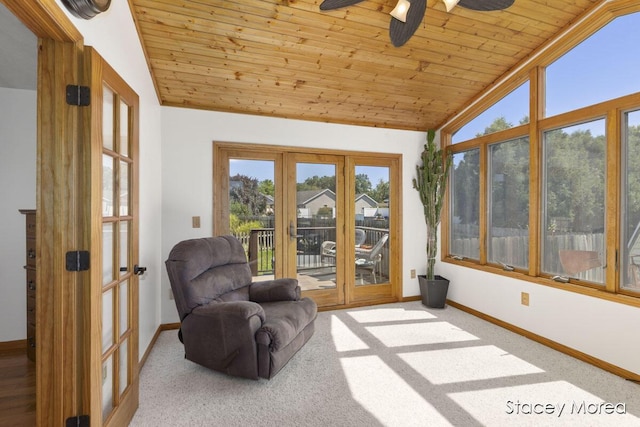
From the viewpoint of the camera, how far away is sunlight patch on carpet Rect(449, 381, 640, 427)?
1.88 metres

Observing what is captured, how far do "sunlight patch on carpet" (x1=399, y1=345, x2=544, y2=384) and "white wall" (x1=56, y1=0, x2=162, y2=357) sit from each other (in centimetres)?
229

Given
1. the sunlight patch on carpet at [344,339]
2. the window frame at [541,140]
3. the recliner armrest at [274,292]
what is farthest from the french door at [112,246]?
the window frame at [541,140]

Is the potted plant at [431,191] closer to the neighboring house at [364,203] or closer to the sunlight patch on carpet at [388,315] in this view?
the sunlight patch on carpet at [388,315]

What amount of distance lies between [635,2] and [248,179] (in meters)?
3.73

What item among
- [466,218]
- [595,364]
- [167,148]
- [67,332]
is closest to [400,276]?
[466,218]

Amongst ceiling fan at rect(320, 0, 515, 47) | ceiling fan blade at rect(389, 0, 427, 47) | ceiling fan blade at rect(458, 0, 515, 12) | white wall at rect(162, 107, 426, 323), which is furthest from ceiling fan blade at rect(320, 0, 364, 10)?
white wall at rect(162, 107, 426, 323)

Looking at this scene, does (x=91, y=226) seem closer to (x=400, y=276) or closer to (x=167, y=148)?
(x=167, y=148)

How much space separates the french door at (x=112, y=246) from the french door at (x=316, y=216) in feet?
5.07

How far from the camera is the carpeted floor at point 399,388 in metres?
1.90

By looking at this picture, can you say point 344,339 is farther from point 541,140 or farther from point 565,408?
point 541,140

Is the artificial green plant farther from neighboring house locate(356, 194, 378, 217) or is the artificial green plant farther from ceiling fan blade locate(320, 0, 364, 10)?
ceiling fan blade locate(320, 0, 364, 10)

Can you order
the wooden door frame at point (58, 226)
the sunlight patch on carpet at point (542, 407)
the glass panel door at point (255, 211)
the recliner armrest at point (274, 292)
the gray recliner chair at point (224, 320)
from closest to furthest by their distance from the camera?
1. the wooden door frame at point (58, 226)
2. the sunlight patch on carpet at point (542, 407)
3. the gray recliner chair at point (224, 320)
4. the recliner armrest at point (274, 292)
5. the glass panel door at point (255, 211)

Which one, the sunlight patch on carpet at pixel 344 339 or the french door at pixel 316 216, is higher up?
the french door at pixel 316 216

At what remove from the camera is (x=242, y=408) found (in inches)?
78.3
